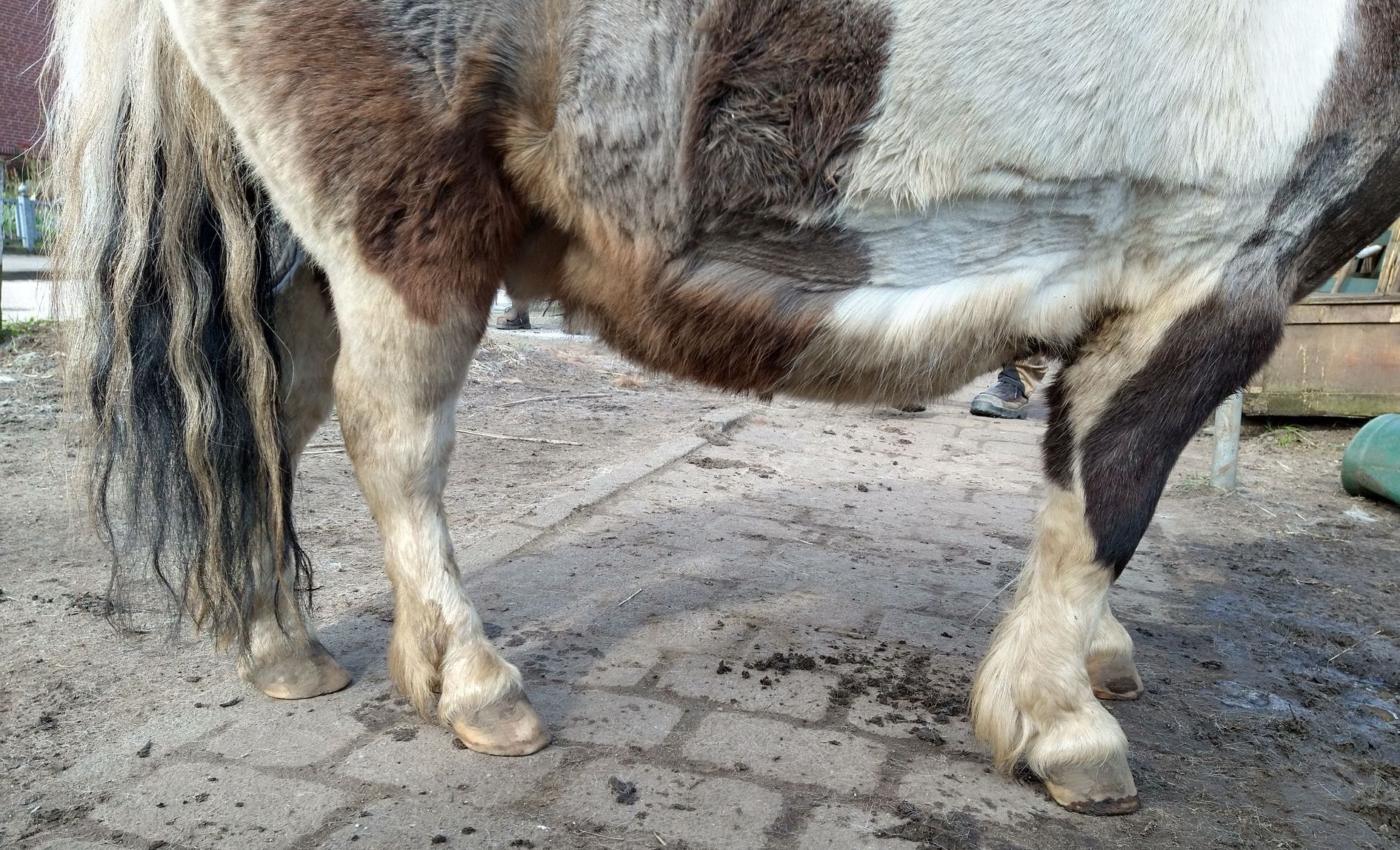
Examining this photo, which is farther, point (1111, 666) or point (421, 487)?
point (1111, 666)

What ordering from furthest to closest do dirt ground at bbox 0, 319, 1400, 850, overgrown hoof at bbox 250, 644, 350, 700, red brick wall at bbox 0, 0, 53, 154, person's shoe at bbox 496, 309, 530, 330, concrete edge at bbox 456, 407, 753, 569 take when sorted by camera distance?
1. red brick wall at bbox 0, 0, 53, 154
2. person's shoe at bbox 496, 309, 530, 330
3. concrete edge at bbox 456, 407, 753, 569
4. overgrown hoof at bbox 250, 644, 350, 700
5. dirt ground at bbox 0, 319, 1400, 850

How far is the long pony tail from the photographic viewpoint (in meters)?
2.24

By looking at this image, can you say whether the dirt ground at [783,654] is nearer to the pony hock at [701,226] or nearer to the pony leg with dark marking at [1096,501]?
the pony leg with dark marking at [1096,501]

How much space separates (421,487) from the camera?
229cm

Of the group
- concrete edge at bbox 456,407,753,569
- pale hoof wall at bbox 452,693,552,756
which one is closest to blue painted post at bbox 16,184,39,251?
concrete edge at bbox 456,407,753,569

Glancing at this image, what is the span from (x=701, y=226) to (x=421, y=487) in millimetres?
912

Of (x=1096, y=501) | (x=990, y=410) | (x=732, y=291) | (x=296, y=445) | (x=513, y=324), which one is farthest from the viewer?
(x=513, y=324)

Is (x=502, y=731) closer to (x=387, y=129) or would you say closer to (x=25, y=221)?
(x=387, y=129)

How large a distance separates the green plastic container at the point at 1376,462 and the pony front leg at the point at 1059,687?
3.83 metres

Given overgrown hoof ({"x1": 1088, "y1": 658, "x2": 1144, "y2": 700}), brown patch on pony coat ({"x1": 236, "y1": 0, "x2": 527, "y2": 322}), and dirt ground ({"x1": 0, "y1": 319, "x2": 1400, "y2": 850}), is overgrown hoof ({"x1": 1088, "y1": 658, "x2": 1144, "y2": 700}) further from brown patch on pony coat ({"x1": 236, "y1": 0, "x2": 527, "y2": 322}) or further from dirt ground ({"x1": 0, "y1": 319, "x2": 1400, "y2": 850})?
brown patch on pony coat ({"x1": 236, "y1": 0, "x2": 527, "y2": 322})

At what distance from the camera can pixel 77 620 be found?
2.80m

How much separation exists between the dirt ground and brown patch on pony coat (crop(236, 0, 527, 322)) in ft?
3.80

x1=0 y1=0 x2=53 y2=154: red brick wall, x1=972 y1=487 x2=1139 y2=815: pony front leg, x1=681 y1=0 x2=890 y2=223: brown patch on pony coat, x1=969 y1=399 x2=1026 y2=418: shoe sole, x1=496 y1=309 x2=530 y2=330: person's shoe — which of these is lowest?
x1=969 y1=399 x2=1026 y2=418: shoe sole

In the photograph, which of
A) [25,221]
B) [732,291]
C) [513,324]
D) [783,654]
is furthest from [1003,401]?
[25,221]
